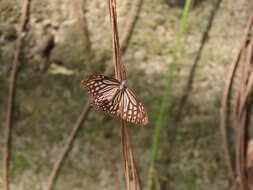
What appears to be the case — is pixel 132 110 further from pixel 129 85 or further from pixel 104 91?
pixel 129 85

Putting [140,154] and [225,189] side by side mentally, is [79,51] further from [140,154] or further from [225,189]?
[225,189]

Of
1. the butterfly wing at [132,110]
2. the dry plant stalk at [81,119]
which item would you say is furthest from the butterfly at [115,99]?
the dry plant stalk at [81,119]

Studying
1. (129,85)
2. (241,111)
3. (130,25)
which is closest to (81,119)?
(129,85)

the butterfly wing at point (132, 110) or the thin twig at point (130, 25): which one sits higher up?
the thin twig at point (130, 25)

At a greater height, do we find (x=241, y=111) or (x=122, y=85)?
(x=122, y=85)

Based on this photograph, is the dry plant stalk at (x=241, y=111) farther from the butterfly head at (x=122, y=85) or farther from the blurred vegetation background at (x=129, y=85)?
the butterfly head at (x=122, y=85)

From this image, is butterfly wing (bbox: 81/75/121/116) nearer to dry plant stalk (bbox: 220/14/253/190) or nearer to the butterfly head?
the butterfly head
